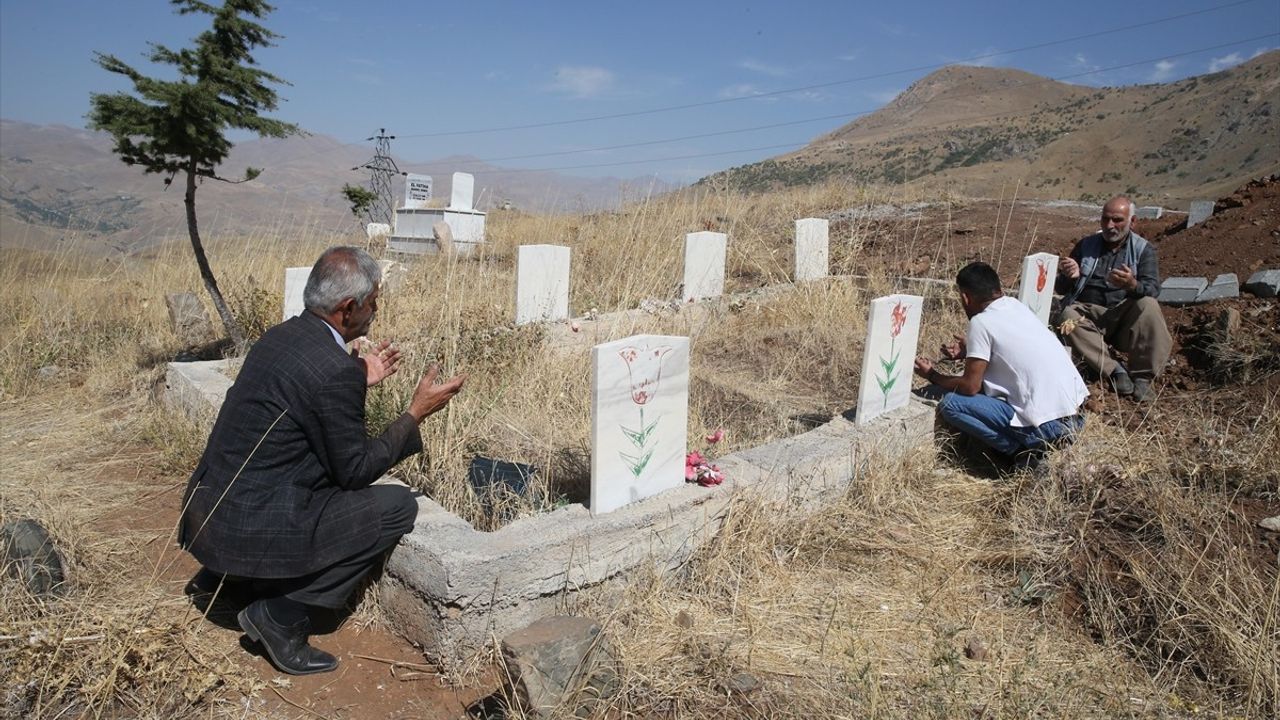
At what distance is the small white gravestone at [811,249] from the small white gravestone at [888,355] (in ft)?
12.0

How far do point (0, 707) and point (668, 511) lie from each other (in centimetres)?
207

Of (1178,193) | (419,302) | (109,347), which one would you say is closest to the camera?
(109,347)

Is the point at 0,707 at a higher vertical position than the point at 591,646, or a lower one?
lower

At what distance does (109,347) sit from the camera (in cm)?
613

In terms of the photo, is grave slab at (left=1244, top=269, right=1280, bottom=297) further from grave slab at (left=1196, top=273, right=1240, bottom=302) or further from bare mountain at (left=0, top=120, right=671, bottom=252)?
bare mountain at (left=0, top=120, right=671, bottom=252)

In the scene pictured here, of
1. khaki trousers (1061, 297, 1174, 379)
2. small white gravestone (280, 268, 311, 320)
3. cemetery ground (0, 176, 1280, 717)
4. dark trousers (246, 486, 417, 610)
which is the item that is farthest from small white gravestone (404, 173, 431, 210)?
dark trousers (246, 486, 417, 610)

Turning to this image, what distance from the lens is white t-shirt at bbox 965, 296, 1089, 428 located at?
3926 millimetres

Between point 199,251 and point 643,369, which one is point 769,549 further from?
point 199,251

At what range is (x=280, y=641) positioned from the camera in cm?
248

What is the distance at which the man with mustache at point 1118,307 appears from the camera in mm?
5316

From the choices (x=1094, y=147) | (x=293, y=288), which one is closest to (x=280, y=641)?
(x=293, y=288)

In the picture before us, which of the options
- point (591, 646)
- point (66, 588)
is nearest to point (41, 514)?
point (66, 588)

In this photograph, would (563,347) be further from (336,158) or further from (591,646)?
(336,158)

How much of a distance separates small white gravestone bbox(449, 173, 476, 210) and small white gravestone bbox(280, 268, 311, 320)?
7318mm
